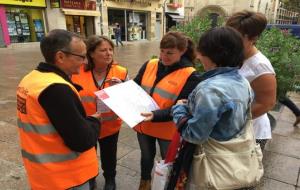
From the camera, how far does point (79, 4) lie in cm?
2162

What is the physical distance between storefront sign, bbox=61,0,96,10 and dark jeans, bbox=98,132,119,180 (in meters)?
19.0

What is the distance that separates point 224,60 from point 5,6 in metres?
18.3

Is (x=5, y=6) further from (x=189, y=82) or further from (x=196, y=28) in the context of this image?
(x=189, y=82)

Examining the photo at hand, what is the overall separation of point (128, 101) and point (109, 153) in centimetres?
91

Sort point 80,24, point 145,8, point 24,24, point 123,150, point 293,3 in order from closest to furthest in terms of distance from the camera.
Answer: point 123,150 → point 24,24 → point 80,24 → point 145,8 → point 293,3

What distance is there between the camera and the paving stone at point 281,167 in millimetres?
3564

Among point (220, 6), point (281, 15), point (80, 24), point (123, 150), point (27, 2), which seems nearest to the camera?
point (123, 150)

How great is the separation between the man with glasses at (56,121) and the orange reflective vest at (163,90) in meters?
0.75

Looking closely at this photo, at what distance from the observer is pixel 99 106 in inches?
99.2

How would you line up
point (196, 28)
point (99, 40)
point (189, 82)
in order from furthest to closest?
point (196, 28) → point (99, 40) → point (189, 82)

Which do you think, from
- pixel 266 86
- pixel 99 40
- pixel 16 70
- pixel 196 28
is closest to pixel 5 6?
pixel 16 70

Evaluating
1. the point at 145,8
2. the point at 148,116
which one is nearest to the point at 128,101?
the point at 148,116

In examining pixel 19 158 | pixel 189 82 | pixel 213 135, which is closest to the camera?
pixel 213 135

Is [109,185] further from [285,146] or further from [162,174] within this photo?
[285,146]
